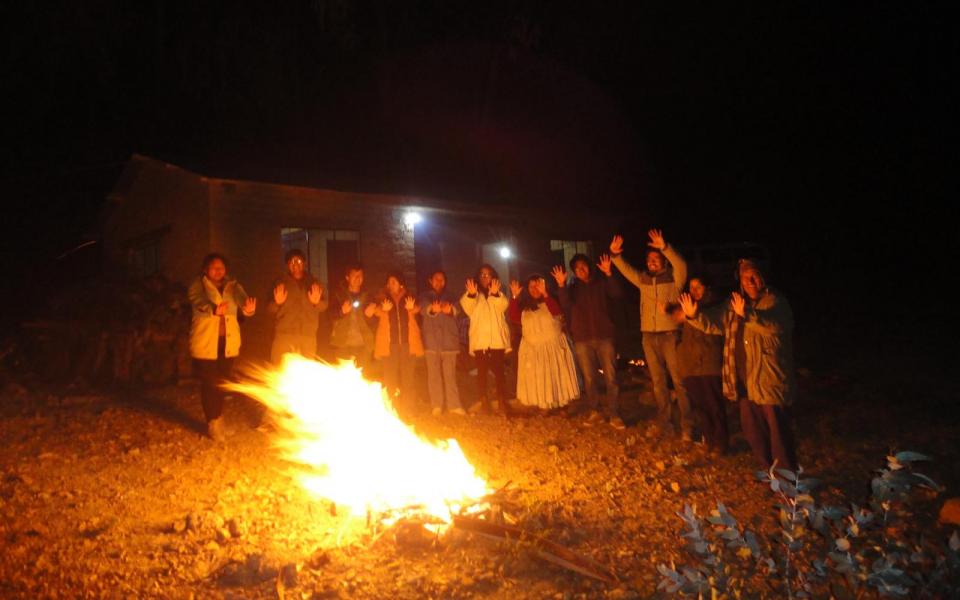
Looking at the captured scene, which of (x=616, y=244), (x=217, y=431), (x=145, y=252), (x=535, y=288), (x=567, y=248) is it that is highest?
(x=567, y=248)

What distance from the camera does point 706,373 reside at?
5910 millimetres

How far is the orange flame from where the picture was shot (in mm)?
4504

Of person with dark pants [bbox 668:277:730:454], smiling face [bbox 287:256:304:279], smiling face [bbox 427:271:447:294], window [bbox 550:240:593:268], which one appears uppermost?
window [bbox 550:240:593:268]

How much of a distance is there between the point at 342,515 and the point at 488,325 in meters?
3.48

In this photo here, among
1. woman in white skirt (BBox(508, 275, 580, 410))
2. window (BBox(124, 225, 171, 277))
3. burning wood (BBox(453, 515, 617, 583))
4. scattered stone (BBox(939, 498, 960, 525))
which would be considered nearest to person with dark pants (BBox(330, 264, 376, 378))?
woman in white skirt (BBox(508, 275, 580, 410))

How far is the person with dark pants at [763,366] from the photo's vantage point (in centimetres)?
489

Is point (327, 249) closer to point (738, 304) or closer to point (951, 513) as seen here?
point (738, 304)

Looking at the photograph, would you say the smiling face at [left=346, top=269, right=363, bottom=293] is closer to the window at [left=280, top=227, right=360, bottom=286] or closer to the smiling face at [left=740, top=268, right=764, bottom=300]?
the smiling face at [left=740, top=268, right=764, bottom=300]

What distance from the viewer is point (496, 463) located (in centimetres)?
589

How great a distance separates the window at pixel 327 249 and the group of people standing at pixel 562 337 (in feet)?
14.7

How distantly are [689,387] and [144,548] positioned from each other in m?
4.88

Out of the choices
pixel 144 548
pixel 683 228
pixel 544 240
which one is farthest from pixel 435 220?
pixel 683 228

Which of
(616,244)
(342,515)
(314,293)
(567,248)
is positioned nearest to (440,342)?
(314,293)

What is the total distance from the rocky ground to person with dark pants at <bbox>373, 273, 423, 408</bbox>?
48 centimetres
